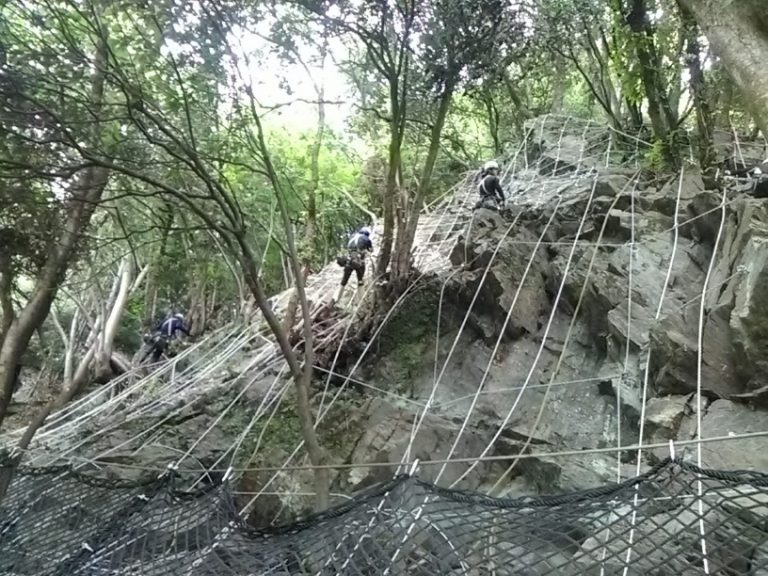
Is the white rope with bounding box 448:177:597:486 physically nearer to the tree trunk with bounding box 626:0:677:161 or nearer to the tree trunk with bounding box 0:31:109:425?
the tree trunk with bounding box 626:0:677:161

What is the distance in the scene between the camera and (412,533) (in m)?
1.51

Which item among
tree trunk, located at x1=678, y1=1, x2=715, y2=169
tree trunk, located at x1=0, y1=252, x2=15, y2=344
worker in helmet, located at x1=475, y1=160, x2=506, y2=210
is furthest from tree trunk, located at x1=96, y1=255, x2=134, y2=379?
tree trunk, located at x1=678, y1=1, x2=715, y2=169

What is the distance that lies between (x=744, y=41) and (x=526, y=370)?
1864mm

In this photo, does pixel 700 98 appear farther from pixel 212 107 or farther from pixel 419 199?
pixel 212 107

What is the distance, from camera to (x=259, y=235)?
16.4 ft

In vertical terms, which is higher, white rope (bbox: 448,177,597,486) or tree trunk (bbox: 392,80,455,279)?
tree trunk (bbox: 392,80,455,279)

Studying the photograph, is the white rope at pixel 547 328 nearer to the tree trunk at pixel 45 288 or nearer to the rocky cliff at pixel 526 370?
the rocky cliff at pixel 526 370

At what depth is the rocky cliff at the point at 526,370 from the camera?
2473mm

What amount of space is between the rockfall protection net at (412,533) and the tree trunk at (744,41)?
98cm

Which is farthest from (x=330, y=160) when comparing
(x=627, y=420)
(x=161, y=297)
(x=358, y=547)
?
(x=358, y=547)

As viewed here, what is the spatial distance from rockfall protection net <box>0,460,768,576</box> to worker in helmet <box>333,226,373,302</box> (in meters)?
2.29

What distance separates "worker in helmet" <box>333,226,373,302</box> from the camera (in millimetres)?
4156

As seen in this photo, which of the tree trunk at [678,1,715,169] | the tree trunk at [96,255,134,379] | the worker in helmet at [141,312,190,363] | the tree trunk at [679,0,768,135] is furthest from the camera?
the worker in helmet at [141,312,190,363]

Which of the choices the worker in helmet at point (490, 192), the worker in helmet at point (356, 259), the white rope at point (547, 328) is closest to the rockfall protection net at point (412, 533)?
the white rope at point (547, 328)
